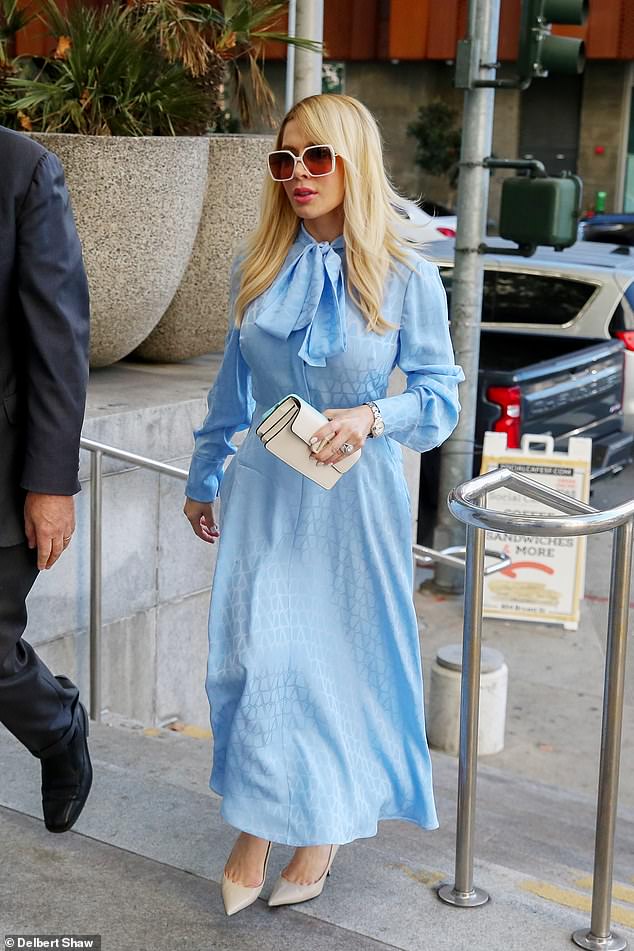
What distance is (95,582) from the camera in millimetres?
4621

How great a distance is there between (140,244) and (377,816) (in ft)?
9.63

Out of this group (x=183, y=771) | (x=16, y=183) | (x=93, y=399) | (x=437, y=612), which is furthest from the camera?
(x=437, y=612)

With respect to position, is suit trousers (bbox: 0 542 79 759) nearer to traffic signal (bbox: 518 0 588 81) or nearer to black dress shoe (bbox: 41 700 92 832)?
black dress shoe (bbox: 41 700 92 832)

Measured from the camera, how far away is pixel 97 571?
462 cm

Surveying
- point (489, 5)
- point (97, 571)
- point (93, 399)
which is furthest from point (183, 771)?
point (489, 5)

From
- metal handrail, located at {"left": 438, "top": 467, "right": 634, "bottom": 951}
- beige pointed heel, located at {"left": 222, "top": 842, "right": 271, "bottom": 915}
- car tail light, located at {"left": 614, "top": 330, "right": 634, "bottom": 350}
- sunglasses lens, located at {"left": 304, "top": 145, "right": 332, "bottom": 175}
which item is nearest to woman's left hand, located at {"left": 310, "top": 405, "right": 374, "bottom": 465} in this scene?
metal handrail, located at {"left": 438, "top": 467, "right": 634, "bottom": 951}

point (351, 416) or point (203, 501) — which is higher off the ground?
point (351, 416)

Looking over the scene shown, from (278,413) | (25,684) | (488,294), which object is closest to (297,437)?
(278,413)

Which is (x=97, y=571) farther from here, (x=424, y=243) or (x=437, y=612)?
(x=437, y=612)

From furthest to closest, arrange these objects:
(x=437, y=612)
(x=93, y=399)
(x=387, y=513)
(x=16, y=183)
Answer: (x=437, y=612) < (x=93, y=399) < (x=387, y=513) < (x=16, y=183)

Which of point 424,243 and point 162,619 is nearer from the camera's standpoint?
point 424,243

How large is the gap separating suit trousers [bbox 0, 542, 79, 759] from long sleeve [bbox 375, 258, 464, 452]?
0.84m

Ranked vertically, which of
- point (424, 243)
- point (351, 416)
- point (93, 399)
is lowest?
point (93, 399)

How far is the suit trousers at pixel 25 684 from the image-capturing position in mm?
2879
